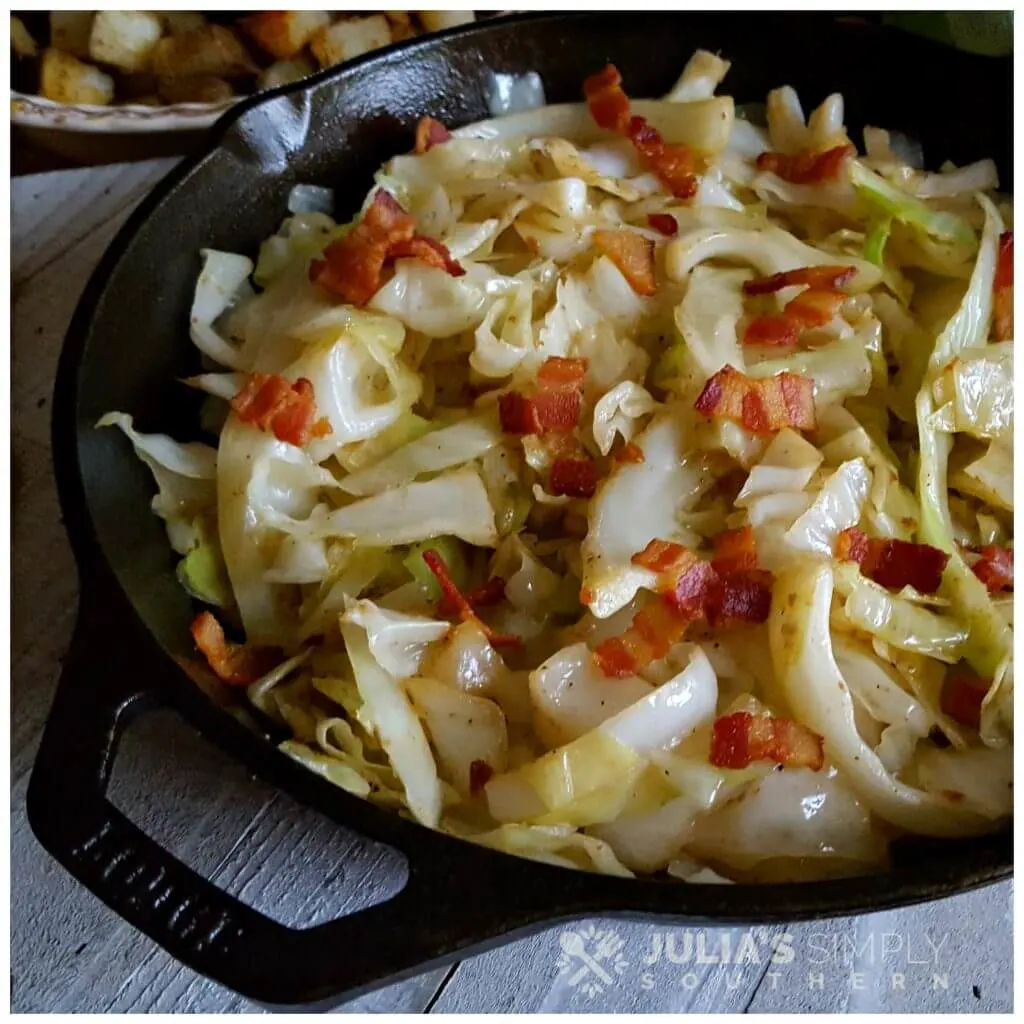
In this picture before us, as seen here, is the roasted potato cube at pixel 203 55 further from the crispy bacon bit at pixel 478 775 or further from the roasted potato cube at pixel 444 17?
the crispy bacon bit at pixel 478 775

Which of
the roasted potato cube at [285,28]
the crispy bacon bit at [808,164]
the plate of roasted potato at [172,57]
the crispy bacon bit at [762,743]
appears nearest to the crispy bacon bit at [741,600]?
the crispy bacon bit at [762,743]

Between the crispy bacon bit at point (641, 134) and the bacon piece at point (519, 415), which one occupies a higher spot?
the crispy bacon bit at point (641, 134)

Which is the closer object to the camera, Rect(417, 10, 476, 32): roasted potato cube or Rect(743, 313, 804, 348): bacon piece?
Rect(743, 313, 804, 348): bacon piece

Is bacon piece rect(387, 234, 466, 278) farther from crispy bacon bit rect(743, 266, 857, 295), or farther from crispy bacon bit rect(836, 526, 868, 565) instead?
crispy bacon bit rect(836, 526, 868, 565)

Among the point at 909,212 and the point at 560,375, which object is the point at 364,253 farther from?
the point at 909,212

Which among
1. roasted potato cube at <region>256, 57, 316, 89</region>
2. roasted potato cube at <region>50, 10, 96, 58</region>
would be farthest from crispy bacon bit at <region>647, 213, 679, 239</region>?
roasted potato cube at <region>50, 10, 96, 58</region>

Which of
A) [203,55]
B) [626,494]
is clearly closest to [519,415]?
[626,494]
